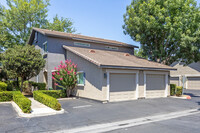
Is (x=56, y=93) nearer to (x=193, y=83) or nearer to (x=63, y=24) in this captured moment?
(x=193, y=83)

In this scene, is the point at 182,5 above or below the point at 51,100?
above

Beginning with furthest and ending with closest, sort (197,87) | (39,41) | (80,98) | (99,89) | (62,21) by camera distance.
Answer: (62,21)
(197,87)
(39,41)
(80,98)
(99,89)

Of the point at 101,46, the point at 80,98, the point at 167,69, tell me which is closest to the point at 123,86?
the point at 80,98

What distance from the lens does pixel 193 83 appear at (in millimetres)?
31297

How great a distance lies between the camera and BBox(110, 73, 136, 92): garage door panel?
554 inches

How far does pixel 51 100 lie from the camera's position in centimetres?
1071

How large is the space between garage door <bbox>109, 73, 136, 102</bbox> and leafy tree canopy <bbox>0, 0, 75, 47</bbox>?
24776 mm

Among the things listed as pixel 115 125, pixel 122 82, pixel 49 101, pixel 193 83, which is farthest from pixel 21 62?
pixel 193 83

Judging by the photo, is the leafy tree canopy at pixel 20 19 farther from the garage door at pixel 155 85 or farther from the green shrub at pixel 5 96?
the garage door at pixel 155 85

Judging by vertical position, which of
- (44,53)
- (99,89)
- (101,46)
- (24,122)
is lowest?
(24,122)

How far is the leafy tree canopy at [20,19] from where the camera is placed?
31.4 metres

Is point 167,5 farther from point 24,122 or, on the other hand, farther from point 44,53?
point 24,122

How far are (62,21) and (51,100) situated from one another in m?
34.4

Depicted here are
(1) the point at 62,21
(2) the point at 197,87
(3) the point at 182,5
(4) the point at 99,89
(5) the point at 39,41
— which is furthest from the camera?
(1) the point at 62,21
